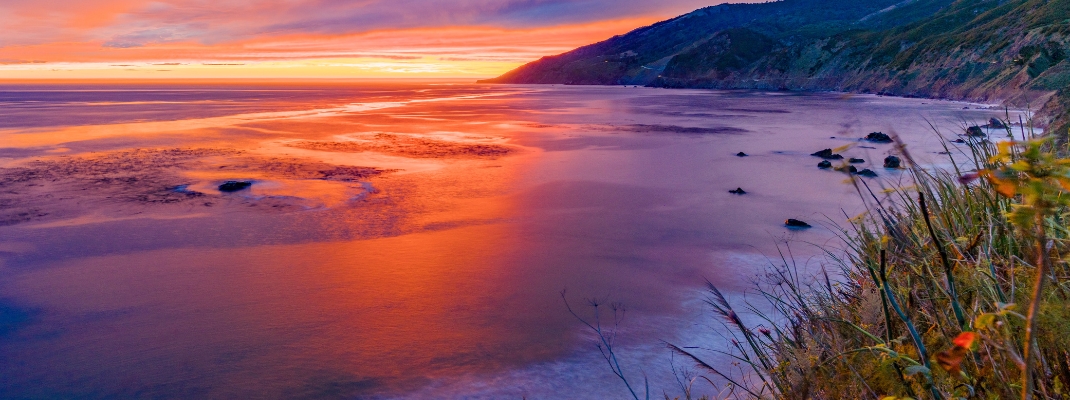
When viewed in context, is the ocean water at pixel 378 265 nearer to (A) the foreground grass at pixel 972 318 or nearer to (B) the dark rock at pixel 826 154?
(B) the dark rock at pixel 826 154

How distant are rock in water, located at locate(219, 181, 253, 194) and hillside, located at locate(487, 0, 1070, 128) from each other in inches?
499

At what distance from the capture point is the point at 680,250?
862cm

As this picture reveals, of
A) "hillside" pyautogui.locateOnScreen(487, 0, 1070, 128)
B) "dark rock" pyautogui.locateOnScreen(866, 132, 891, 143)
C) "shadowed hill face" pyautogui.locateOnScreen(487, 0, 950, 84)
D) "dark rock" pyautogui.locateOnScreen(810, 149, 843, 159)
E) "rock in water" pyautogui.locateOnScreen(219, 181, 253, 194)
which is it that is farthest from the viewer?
"shadowed hill face" pyautogui.locateOnScreen(487, 0, 950, 84)

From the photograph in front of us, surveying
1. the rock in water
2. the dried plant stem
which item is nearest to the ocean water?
the rock in water

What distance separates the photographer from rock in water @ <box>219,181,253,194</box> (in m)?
12.7

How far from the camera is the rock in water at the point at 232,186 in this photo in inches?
499

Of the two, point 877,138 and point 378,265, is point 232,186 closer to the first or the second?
point 378,265

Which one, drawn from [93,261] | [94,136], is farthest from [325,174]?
[94,136]

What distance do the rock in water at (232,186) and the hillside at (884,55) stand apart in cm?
1268

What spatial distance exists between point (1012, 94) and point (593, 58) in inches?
5991

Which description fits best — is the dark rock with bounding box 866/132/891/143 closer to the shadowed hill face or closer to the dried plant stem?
the dried plant stem

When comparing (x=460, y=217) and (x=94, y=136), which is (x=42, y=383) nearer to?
(x=460, y=217)

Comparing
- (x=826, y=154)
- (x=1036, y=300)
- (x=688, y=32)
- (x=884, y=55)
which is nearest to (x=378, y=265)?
(x=1036, y=300)

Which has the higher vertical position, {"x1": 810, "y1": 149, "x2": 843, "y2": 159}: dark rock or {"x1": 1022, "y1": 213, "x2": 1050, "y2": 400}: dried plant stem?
{"x1": 1022, "y1": 213, "x2": 1050, "y2": 400}: dried plant stem
